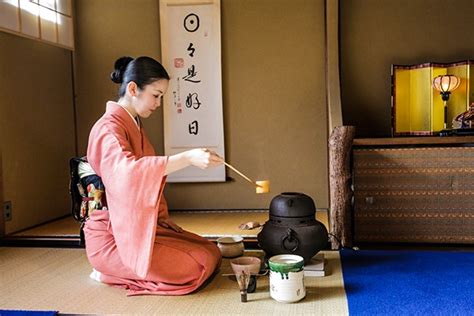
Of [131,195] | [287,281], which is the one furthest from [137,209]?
[287,281]

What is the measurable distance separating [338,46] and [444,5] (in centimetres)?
99

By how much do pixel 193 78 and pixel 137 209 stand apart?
233 cm

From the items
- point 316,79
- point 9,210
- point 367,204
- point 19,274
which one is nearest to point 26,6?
point 9,210

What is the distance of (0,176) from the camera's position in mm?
3529

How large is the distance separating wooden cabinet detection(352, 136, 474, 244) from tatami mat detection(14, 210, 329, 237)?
45 cm

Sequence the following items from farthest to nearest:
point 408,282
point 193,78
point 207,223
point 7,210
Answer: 1. point 193,78
2. point 207,223
3. point 7,210
4. point 408,282

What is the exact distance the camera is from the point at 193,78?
439cm

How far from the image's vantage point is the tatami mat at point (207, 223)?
3537 mm

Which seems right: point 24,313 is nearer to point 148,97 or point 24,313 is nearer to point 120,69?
point 148,97

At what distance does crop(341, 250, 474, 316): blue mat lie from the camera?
2.14 meters

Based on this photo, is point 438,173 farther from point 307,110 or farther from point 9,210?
point 9,210

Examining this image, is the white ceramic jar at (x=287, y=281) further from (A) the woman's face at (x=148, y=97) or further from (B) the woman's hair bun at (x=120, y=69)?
(B) the woman's hair bun at (x=120, y=69)

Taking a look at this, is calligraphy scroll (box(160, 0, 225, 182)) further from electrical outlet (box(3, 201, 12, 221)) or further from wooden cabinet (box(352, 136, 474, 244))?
wooden cabinet (box(352, 136, 474, 244))

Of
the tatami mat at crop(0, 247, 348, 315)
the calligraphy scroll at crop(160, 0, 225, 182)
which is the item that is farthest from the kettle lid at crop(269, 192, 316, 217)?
the calligraphy scroll at crop(160, 0, 225, 182)
